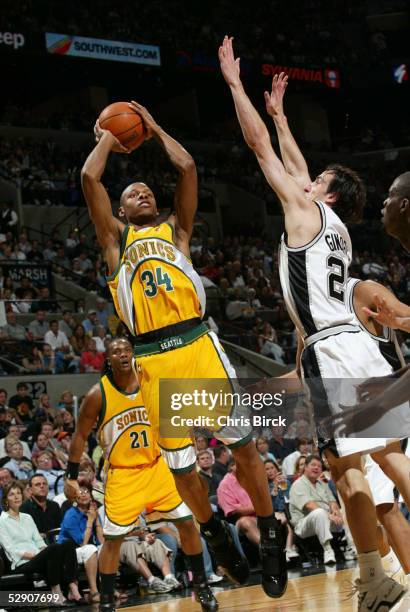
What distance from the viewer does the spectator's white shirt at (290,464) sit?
12086 millimetres

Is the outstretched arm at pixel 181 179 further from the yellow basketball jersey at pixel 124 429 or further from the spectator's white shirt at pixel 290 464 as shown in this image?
the spectator's white shirt at pixel 290 464

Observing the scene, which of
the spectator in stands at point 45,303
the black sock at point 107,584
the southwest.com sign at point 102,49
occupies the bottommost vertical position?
the black sock at point 107,584

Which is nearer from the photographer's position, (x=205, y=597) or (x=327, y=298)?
(x=327, y=298)

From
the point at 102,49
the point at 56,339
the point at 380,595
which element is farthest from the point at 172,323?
the point at 102,49

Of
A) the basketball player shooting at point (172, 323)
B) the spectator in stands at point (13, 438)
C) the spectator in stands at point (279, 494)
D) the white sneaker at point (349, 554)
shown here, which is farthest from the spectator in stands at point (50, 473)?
the basketball player shooting at point (172, 323)

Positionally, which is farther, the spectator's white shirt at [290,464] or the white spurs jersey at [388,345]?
the spectator's white shirt at [290,464]

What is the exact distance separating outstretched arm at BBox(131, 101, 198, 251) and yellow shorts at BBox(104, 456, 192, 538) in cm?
236

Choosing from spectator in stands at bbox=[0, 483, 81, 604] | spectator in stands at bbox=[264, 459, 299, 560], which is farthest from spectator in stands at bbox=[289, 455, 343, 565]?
spectator in stands at bbox=[0, 483, 81, 604]

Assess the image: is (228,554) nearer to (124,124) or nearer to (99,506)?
(124,124)

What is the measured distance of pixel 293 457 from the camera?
12.2m

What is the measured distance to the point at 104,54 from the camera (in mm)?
23719

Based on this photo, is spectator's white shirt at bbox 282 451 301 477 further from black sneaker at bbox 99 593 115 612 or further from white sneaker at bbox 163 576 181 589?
black sneaker at bbox 99 593 115 612

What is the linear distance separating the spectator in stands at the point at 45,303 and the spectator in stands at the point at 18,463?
20.6 ft

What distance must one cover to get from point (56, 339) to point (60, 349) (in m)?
0.30
